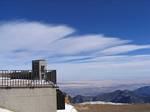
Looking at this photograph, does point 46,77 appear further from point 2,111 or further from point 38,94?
point 2,111

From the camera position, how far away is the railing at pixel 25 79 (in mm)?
25234

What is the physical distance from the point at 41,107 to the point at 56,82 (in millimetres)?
2453

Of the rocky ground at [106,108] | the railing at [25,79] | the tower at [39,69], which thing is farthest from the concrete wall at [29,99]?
the rocky ground at [106,108]

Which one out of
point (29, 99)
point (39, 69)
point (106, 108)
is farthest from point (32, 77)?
point (106, 108)

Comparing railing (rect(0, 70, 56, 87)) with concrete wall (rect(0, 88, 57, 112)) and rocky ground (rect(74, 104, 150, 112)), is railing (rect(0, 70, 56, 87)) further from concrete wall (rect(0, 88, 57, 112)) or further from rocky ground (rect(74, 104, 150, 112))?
rocky ground (rect(74, 104, 150, 112))

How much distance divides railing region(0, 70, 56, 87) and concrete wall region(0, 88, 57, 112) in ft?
1.19

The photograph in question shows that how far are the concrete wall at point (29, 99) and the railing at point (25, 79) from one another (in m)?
0.36

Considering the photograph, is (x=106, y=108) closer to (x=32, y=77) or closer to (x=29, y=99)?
→ (x=32, y=77)

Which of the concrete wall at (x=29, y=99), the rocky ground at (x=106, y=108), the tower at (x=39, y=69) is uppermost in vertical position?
the tower at (x=39, y=69)

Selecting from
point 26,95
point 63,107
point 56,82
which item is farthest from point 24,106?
point 63,107

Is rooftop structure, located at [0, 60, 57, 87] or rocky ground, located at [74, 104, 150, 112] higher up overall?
rooftop structure, located at [0, 60, 57, 87]

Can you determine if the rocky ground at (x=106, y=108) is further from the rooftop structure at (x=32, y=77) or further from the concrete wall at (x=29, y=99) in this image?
the concrete wall at (x=29, y=99)

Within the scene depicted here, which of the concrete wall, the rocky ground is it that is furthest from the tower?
the rocky ground

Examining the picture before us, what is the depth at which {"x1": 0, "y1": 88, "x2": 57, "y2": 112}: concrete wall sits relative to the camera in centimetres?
2472
